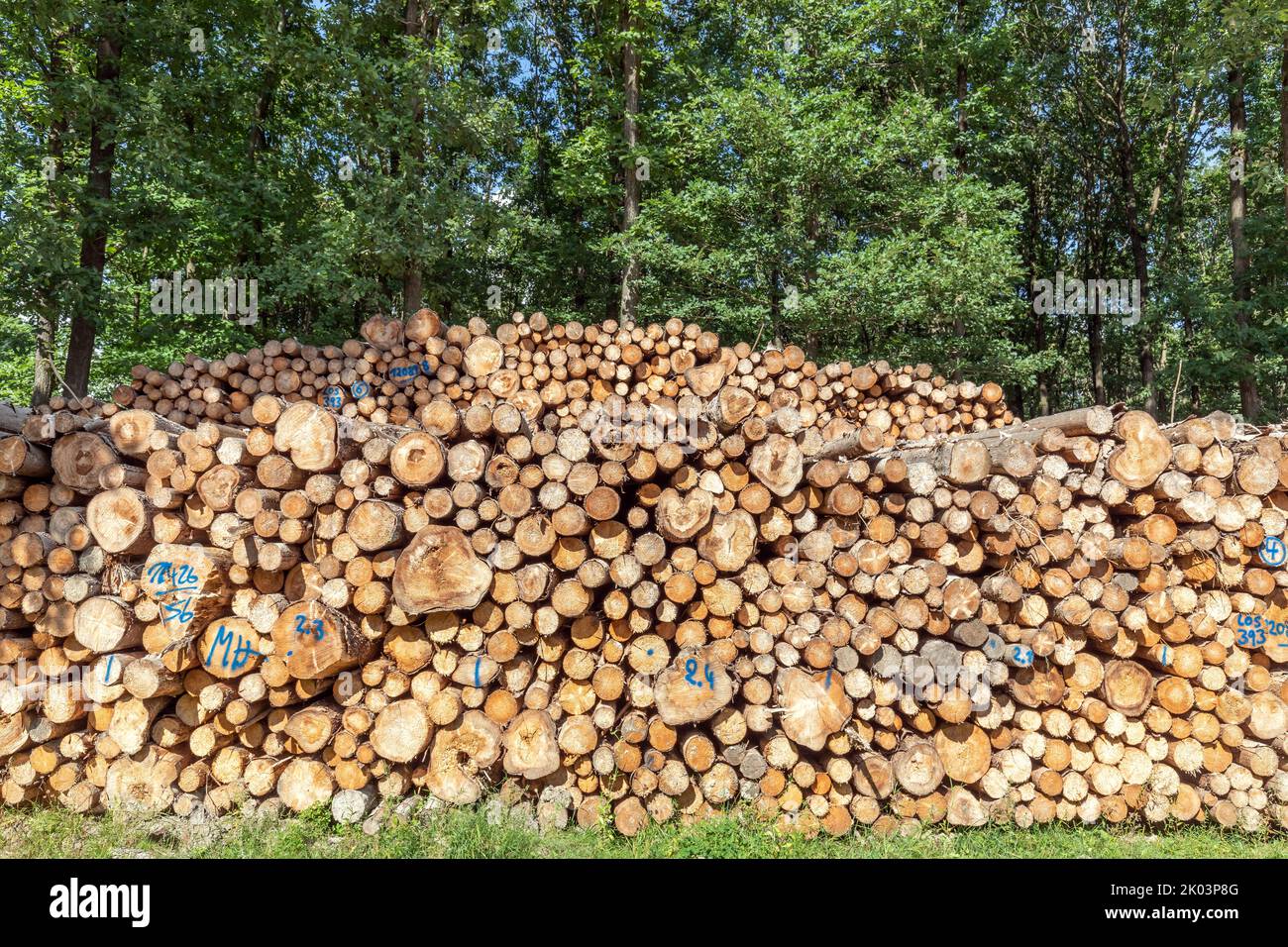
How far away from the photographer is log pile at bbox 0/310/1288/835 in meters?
3.15

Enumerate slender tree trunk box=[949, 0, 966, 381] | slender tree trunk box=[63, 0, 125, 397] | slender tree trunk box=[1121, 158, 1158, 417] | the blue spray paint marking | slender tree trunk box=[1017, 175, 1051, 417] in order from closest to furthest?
the blue spray paint marking
slender tree trunk box=[63, 0, 125, 397]
slender tree trunk box=[949, 0, 966, 381]
slender tree trunk box=[1121, 158, 1158, 417]
slender tree trunk box=[1017, 175, 1051, 417]

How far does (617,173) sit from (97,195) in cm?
892

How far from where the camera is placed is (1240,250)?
1094 centimetres

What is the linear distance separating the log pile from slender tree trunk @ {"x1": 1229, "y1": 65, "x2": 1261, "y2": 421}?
9453 mm

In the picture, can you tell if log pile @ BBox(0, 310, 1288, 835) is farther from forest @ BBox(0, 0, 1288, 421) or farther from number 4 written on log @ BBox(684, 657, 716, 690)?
forest @ BBox(0, 0, 1288, 421)

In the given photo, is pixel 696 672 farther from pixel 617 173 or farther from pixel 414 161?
pixel 617 173

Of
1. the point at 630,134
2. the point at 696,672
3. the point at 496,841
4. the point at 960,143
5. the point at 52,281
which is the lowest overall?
the point at 496,841

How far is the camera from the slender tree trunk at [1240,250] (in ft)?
34.1

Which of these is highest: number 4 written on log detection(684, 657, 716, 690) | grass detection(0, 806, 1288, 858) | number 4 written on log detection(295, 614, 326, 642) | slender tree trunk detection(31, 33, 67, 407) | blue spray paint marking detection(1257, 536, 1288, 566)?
slender tree trunk detection(31, 33, 67, 407)

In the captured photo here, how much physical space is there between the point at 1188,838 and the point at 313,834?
4372mm

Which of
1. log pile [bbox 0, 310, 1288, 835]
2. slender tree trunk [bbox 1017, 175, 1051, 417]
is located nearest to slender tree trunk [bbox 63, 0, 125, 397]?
log pile [bbox 0, 310, 1288, 835]

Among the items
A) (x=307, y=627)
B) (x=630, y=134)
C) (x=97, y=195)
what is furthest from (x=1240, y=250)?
(x=97, y=195)

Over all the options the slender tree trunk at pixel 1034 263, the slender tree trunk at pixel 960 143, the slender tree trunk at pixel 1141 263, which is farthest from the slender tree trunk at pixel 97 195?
the slender tree trunk at pixel 1034 263
